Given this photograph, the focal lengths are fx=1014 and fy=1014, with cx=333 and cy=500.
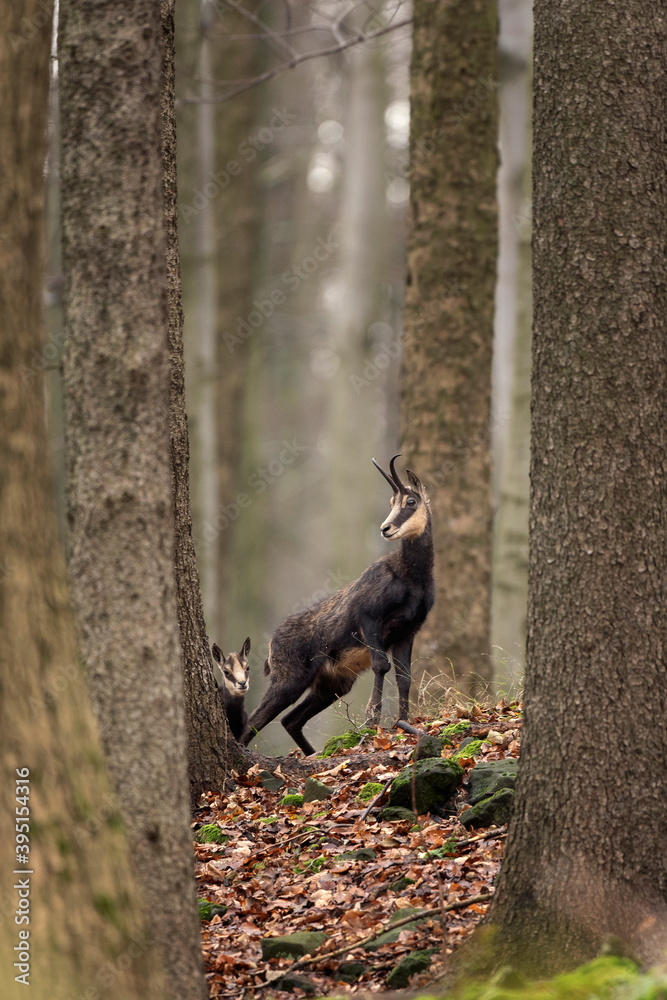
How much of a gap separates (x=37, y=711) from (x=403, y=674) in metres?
5.15

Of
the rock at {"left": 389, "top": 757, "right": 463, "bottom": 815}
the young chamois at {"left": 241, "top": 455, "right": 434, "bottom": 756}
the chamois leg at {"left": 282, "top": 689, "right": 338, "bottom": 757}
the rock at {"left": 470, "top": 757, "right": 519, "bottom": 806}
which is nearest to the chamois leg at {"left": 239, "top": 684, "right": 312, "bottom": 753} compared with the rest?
the young chamois at {"left": 241, "top": 455, "right": 434, "bottom": 756}

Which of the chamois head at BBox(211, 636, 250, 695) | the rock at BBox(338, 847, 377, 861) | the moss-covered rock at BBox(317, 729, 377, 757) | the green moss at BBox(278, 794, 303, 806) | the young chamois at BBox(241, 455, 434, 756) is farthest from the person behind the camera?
the chamois head at BBox(211, 636, 250, 695)

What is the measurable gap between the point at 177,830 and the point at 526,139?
12670mm

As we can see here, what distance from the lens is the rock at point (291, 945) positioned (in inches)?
189

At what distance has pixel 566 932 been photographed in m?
4.14

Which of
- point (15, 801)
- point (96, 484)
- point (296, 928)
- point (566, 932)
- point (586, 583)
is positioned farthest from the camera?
point (296, 928)

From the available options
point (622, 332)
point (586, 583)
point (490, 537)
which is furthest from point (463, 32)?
point (586, 583)

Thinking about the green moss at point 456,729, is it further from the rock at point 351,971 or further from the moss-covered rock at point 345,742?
the rock at point 351,971

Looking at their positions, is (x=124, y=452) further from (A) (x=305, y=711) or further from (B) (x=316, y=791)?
(A) (x=305, y=711)

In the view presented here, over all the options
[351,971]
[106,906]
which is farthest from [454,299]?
[106,906]

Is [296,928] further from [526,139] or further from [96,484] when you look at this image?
[526,139]

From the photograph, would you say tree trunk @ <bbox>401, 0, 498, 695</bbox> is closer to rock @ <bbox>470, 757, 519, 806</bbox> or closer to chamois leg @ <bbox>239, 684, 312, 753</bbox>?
chamois leg @ <bbox>239, 684, 312, 753</bbox>

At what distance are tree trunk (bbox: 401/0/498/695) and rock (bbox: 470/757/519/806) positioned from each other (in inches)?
187

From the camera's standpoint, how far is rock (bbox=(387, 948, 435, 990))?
4363 mm
